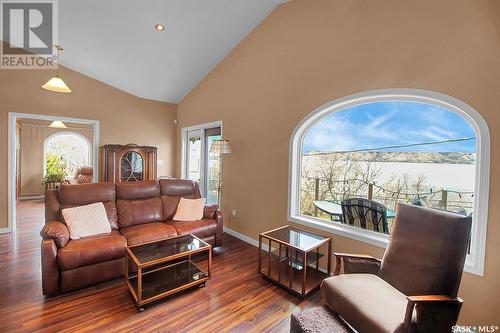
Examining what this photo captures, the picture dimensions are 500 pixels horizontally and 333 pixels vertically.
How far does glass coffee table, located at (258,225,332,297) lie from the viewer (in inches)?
92.9

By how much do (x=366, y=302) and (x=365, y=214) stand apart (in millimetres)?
1200

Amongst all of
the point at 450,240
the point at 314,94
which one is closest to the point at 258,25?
the point at 314,94

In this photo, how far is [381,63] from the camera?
2264 mm

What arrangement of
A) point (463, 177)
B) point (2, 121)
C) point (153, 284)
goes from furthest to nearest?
point (2, 121), point (153, 284), point (463, 177)

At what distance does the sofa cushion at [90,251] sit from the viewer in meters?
2.14

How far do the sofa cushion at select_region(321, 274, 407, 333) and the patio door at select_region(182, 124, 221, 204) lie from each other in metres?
3.13

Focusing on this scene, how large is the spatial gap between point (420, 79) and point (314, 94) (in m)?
1.09

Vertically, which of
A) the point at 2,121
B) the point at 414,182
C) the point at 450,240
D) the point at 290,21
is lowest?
the point at 450,240

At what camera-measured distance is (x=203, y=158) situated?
4.91 m

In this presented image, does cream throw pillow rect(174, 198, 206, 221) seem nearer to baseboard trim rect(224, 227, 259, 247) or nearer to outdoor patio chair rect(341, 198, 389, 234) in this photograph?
baseboard trim rect(224, 227, 259, 247)

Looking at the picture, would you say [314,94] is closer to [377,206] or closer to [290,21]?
[290,21]

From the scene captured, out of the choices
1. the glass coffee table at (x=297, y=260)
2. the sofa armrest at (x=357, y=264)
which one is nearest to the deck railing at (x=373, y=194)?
the glass coffee table at (x=297, y=260)

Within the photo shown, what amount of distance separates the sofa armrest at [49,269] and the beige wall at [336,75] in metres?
2.42

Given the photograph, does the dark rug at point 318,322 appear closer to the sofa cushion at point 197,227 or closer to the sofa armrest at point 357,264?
the sofa armrest at point 357,264
